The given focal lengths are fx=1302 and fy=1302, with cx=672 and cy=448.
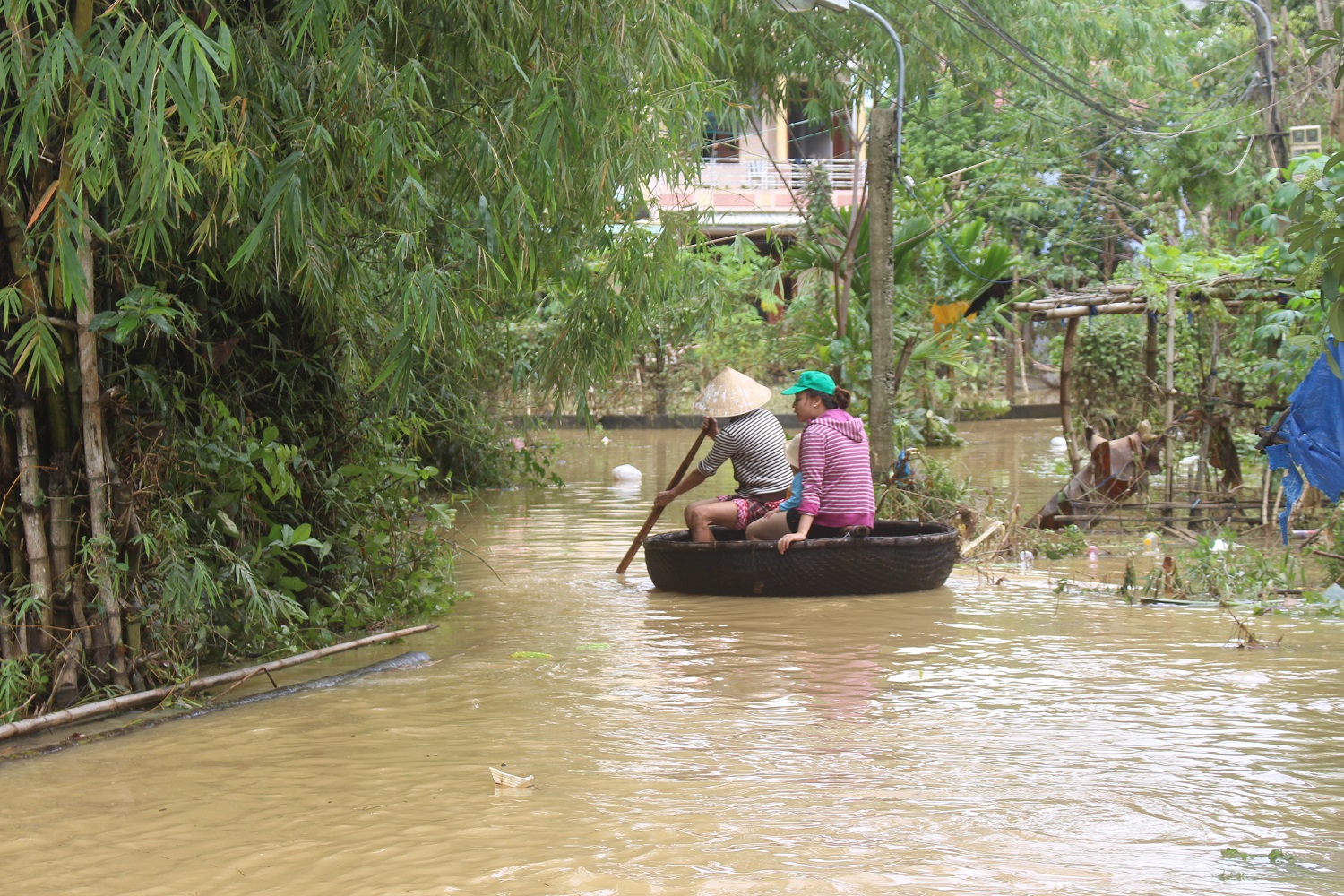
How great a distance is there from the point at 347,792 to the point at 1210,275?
963 cm

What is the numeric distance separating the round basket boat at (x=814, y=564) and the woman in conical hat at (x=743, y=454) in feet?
1.34

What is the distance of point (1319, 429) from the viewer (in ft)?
30.2

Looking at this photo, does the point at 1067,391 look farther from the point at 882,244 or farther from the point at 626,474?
the point at 626,474

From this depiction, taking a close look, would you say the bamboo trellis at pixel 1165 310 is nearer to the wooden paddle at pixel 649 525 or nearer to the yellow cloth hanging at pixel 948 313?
the yellow cloth hanging at pixel 948 313

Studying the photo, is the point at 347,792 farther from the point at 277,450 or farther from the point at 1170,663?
the point at 1170,663

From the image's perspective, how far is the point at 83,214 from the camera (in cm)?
489

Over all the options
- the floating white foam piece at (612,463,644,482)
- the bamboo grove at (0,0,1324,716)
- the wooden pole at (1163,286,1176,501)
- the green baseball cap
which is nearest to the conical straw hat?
the green baseball cap

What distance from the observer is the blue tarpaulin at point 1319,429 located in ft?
29.8

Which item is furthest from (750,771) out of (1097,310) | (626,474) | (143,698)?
(626,474)

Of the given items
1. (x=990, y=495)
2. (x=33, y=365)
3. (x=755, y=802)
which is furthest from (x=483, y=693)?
(x=990, y=495)

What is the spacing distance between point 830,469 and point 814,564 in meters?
0.71

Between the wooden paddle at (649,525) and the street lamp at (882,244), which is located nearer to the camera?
the wooden paddle at (649,525)

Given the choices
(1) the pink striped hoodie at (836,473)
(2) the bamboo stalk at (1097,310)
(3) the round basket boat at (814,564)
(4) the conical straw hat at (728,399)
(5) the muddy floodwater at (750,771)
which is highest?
(2) the bamboo stalk at (1097,310)

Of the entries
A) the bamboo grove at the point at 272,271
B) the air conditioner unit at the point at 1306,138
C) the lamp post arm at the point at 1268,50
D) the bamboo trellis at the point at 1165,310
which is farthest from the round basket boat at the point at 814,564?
the lamp post arm at the point at 1268,50
